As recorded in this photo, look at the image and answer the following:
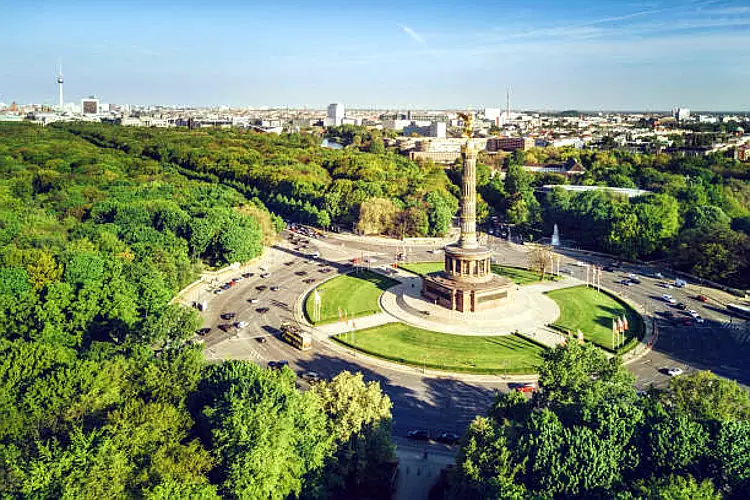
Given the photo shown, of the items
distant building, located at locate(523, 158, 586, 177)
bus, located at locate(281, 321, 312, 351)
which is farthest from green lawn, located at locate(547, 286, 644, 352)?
distant building, located at locate(523, 158, 586, 177)

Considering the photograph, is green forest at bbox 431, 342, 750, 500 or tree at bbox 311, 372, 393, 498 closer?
green forest at bbox 431, 342, 750, 500

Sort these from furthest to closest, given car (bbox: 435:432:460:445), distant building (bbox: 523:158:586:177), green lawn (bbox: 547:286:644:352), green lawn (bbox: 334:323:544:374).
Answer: distant building (bbox: 523:158:586:177)
green lawn (bbox: 547:286:644:352)
green lawn (bbox: 334:323:544:374)
car (bbox: 435:432:460:445)

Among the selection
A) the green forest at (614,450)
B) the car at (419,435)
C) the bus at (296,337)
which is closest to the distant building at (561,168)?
the bus at (296,337)

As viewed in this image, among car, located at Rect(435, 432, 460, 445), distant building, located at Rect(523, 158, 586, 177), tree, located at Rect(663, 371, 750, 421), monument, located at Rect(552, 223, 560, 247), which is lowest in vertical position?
car, located at Rect(435, 432, 460, 445)

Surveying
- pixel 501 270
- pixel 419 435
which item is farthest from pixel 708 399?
pixel 501 270

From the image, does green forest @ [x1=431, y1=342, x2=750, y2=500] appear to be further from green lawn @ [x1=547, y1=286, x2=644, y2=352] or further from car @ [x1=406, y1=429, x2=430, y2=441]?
green lawn @ [x1=547, y1=286, x2=644, y2=352]
